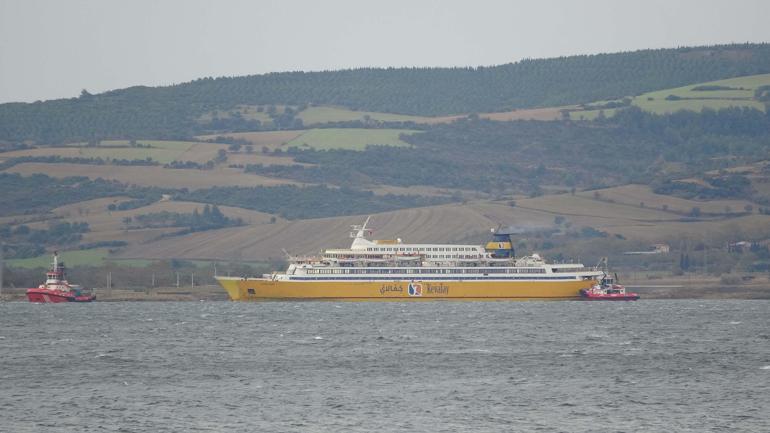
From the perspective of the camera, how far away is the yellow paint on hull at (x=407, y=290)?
119 meters

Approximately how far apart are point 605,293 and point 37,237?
284ft

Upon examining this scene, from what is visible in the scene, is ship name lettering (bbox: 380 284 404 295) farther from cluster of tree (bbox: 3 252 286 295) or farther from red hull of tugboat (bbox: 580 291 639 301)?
cluster of tree (bbox: 3 252 286 295)

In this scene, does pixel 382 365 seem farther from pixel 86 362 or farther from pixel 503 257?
pixel 503 257

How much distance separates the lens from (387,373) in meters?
62.8

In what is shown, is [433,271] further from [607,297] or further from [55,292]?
[55,292]

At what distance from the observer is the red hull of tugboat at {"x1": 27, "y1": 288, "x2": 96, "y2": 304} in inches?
4892

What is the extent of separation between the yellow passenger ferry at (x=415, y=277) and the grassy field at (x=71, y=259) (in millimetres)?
46087

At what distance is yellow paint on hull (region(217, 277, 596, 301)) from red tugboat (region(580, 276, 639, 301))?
736 millimetres

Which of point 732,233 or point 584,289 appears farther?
point 732,233

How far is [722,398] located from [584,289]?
67008 mm

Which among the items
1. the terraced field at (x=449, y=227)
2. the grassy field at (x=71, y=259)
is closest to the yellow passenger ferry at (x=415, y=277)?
the grassy field at (x=71, y=259)

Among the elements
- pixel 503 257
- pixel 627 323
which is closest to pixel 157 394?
pixel 627 323

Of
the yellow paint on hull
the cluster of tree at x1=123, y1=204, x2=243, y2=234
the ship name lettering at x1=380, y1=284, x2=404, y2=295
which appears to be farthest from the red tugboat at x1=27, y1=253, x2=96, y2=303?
the cluster of tree at x1=123, y1=204, x2=243, y2=234

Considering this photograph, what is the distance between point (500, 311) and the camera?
108m
